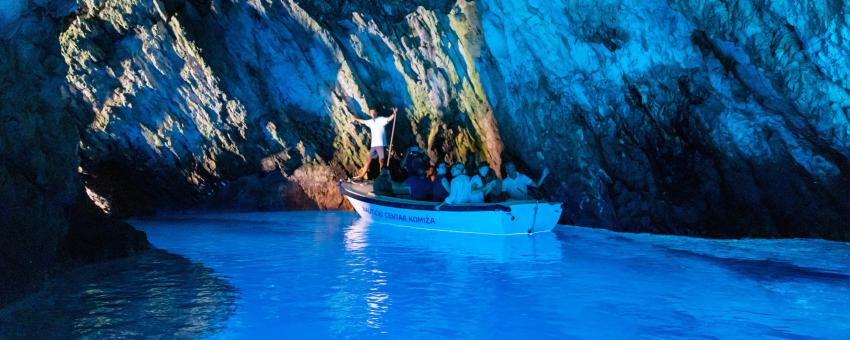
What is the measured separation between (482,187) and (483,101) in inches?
93.1

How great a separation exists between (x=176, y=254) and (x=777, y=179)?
8009 mm

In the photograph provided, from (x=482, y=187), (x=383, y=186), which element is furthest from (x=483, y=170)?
(x=383, y=186)

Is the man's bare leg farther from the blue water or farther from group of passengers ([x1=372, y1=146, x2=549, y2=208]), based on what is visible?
the blue water

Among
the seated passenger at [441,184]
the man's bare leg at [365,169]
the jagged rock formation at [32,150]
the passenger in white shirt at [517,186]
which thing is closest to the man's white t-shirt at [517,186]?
the passenger in white shirt at [517,186]

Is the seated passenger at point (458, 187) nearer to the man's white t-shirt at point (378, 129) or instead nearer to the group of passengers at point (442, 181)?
the group of passengers at point (442, 181)

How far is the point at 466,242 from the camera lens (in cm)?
1107

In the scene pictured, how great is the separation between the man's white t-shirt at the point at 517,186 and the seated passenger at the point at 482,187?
0.19 metres

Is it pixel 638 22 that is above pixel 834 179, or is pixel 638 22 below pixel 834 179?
above

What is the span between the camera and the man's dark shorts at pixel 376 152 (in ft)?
52.3

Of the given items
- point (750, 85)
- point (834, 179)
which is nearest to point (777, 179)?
point (834, 179)

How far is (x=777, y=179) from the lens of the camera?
1075 cm

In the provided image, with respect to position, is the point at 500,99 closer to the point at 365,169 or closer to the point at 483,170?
the point at 483,170

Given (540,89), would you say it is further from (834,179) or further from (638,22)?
(834,179)

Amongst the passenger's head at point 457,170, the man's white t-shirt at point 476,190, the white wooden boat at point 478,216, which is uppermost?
the passenger's head at point 457,170
